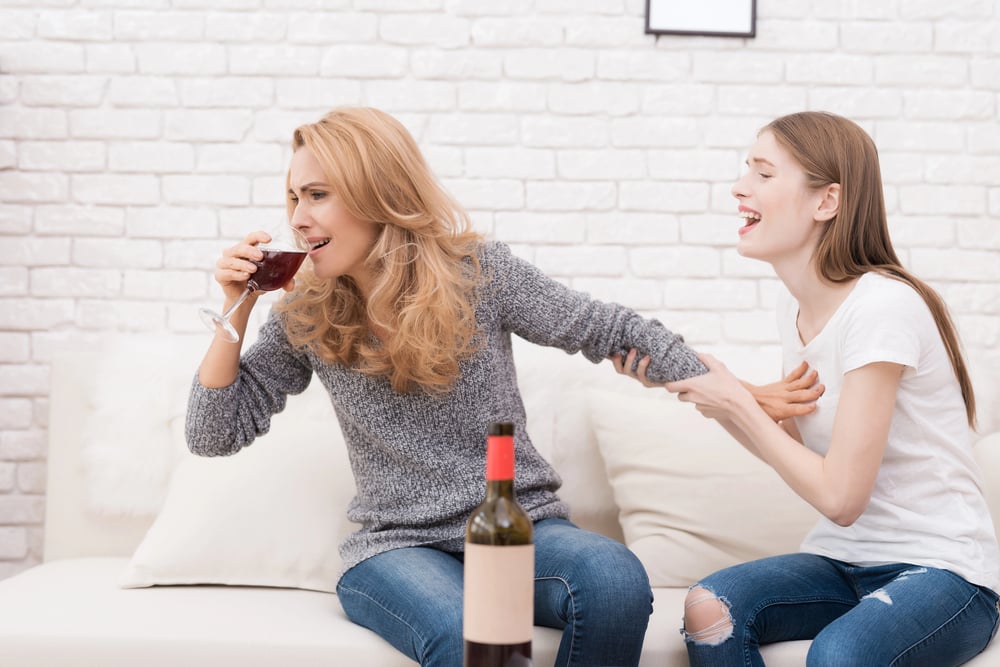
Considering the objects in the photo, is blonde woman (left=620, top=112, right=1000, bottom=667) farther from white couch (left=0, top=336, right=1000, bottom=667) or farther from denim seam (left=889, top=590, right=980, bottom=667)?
white couch (left=0, top=336, right=1000, bottom=667)

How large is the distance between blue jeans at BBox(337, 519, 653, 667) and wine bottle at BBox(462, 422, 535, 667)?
461mm

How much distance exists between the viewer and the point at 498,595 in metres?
0.90

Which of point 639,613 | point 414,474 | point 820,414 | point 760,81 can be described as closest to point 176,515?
point 414,474

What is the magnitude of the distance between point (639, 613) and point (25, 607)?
1.01 meters

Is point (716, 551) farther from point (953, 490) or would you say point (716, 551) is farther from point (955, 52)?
point (955, 52)

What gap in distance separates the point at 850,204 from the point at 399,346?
0.76 m

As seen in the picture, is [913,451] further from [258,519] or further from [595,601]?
[258,519]

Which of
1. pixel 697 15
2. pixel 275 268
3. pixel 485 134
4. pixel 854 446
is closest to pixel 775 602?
pixel 854 446

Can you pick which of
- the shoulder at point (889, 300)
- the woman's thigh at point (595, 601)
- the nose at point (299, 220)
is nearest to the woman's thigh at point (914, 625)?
the woman's thigh at point (595, 601)

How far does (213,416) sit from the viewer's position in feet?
5.32

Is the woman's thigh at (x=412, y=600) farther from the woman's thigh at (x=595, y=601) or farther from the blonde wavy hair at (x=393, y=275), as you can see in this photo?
the blonde wavy hair at (x=393, y=275)

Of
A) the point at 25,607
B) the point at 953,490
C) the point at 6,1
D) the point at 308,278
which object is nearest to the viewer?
the point at 953,490

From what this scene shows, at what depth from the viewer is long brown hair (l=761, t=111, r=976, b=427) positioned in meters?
1.56

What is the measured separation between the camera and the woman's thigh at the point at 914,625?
1.31 metres
